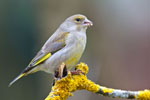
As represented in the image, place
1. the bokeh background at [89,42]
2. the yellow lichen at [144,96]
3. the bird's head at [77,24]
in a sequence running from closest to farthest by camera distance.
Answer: the yellow lichen at [144,96] → the bird's head at [77,24] → the bokeh background at [89,42]

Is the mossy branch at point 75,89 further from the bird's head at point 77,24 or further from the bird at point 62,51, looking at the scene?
the bird's head at point 77,24

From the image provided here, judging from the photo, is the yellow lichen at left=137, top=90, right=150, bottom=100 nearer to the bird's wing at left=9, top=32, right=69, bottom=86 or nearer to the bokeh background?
the bird's wing at left=9, top=32, right=69, bottom=86

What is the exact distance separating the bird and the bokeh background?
253 centimetres

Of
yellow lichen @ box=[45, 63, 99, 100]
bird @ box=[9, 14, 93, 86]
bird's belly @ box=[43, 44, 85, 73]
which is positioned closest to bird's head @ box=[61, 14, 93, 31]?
bird @ box=[9, 14, 93, 86]

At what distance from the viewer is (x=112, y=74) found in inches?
372

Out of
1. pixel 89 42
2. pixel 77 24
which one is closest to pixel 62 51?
pixel 77 24

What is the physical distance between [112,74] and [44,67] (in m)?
4.37

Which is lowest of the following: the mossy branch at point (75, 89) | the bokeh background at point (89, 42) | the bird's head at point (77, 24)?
the bokeh background at point (89, 42)

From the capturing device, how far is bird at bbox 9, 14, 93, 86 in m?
5.15

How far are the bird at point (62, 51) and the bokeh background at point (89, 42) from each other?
8.32ft

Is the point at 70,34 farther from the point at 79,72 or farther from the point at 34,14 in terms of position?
the point at 34,14

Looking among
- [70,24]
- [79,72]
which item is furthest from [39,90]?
[79,72]

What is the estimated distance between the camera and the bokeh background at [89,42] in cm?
852

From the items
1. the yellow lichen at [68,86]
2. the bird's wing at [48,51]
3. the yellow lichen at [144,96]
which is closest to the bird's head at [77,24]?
the bird's wing at [48,51]
